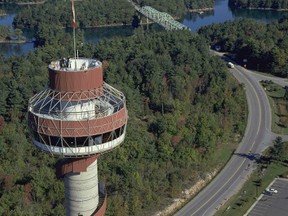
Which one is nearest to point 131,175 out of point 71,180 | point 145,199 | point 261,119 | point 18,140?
point 145,199

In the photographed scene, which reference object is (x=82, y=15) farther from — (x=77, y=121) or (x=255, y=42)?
(x=77, y=121)

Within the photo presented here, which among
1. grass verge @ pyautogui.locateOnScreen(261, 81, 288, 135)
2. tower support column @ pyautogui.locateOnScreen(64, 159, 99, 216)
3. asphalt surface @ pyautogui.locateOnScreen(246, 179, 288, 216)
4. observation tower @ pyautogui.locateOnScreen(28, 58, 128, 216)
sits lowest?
asphalt surface @ pyautogui.locateOnScreen(246, 179, 288, 216)

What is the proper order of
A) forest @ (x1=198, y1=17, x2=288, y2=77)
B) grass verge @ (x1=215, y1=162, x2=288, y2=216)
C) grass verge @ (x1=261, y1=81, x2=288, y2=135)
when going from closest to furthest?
grass verge @ (x1=215, y1=162, x2=288, y2=216) → grass verge @ (x1=261, y1=81, x2=288, y2=135) → forest @ (x1=198, y1=17, x2=288, y2=77)

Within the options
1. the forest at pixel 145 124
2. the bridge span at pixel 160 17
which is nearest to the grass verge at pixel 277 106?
the forest at pixel 145 124

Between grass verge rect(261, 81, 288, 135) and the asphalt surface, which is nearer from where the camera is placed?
the asphalt surface

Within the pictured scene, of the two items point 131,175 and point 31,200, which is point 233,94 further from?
point 31,200

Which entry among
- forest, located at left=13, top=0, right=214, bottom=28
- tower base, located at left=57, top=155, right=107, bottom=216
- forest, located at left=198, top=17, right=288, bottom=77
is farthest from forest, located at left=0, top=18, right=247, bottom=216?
forest, located at left=13, top=0, right=214, bottom=28

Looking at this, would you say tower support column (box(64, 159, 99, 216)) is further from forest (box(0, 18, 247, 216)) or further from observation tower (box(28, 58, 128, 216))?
forest (box(0, 18, 247, 216))

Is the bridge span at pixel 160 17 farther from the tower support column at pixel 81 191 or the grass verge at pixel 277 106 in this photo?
the tower support column at pixel 81 191
